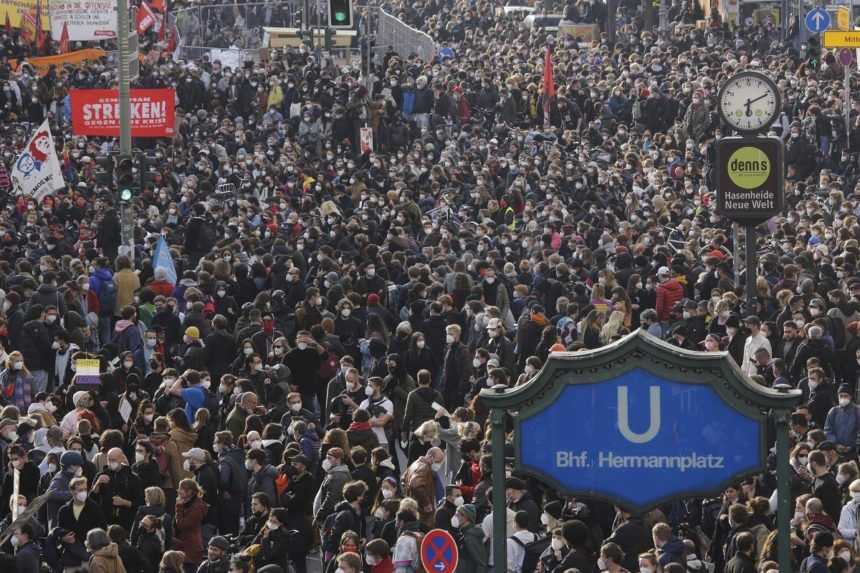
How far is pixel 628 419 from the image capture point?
807 cm

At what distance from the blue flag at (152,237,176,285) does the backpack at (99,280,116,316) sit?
0.63m

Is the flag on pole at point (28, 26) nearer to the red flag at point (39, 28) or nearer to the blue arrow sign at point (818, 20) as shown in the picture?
the red flag at point (39, 28)

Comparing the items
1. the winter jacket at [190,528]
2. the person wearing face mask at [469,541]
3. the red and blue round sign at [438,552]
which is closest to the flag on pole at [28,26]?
the winter jacket at [190,528]

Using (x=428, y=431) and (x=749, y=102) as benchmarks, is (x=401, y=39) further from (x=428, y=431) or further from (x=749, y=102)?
(x=428, y=431)

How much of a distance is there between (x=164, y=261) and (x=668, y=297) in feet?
21.2

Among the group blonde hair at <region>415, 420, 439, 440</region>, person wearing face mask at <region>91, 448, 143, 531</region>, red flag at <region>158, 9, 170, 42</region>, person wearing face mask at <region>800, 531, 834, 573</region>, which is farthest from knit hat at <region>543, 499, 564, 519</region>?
red flag at <region>158, 9, 170, 42</region>

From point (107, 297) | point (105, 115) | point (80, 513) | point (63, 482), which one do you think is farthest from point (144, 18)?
point (80, 513)

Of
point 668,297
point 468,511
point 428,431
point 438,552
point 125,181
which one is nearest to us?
point 438,552

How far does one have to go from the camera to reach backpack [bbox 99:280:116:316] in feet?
78.4

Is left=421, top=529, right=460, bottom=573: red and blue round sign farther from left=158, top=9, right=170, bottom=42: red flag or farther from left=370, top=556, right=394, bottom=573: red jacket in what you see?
left=158, top=9, right=170, bottom=42: red flag

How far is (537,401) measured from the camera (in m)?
8.15

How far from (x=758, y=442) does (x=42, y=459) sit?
1014 centimetres

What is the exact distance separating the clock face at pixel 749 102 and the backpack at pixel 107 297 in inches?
318

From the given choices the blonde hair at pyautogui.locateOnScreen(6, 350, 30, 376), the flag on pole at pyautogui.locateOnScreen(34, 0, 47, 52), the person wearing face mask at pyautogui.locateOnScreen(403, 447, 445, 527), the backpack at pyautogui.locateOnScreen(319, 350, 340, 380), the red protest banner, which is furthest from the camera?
the flag on pole at pyautogui.locateOnScreen(34, 0, 47, 52)
